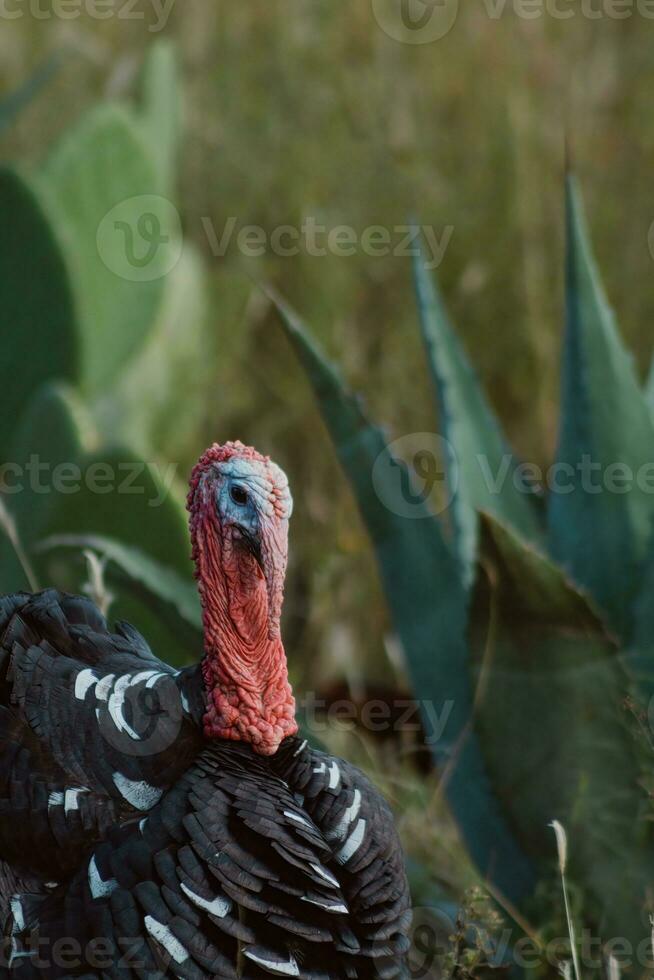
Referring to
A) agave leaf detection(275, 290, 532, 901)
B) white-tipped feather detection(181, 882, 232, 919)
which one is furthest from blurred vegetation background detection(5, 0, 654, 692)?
white-tipped feather detection(181, 882, 232, 919)

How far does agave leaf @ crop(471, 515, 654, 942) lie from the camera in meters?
1.66

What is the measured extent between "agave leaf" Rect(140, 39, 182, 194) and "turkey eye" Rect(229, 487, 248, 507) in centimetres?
186

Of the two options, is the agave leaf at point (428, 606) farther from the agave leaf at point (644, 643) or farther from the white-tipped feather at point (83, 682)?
the white-tipped feather at point (83, 682)

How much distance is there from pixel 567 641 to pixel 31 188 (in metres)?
1.56

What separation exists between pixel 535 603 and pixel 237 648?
17.5 inches

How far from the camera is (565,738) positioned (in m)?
1.72

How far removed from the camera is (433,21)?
3.97 metres

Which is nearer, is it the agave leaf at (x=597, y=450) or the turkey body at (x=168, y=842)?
the turkey body at (x=168, y=842)

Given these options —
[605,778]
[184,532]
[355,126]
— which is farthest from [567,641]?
[355,126]

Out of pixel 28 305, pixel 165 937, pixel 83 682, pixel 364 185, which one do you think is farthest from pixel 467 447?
pixel 364 185

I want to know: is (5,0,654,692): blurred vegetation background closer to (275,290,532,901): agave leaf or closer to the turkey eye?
(275,290,532,901): agave leaf

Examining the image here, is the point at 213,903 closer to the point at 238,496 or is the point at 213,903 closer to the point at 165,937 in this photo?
the point at 165,937

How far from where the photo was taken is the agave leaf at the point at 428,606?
182cm

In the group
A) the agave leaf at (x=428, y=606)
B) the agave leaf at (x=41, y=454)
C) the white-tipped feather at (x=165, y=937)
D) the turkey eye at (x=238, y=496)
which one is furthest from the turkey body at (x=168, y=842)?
the agave leaf at (x=41, y=454)
